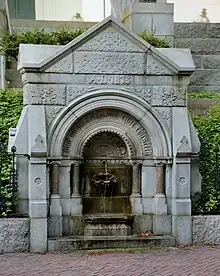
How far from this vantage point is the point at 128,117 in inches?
474

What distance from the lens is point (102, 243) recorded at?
36.9ft

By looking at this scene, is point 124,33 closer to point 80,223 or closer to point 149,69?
point 149,69

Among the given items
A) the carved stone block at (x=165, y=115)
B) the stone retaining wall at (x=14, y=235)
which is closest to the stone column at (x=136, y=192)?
the carved stone block at (x=165, y=115)

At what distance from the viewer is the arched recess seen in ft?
38.0

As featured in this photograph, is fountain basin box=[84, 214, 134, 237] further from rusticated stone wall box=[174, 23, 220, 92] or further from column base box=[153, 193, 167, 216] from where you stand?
rusticated stone wall box=[174, 23, 220, 92]

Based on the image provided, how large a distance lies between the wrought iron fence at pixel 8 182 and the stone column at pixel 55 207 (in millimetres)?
652

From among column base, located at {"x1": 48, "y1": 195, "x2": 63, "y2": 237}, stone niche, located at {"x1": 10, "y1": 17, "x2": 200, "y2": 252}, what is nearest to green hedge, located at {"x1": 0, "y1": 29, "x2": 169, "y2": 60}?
stone niche, located at {"x1": 10, "y1": 17, "x2": 200, "y2": 252}

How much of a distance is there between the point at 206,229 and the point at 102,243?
1.99 m

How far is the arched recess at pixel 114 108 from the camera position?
38.0ft

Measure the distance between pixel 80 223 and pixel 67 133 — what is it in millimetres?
1628

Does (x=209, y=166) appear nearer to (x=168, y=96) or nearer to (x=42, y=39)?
(x=168, y=96)

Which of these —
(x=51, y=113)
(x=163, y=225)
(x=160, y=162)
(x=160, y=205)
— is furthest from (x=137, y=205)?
(x=51, y=113)

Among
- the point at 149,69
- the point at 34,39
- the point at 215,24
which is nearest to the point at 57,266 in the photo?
the point at 149,69

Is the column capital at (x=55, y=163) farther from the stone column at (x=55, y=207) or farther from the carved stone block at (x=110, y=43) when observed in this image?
the carved stone block at (x=110, y=43)
